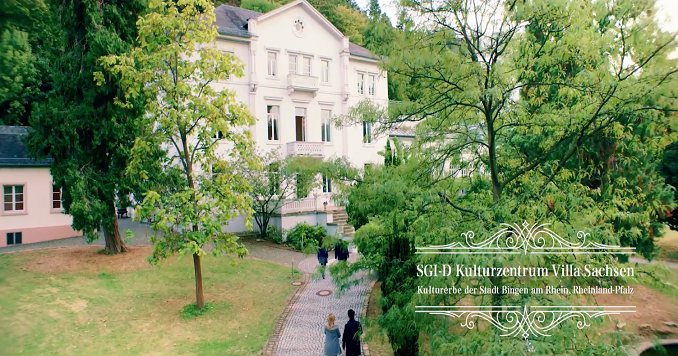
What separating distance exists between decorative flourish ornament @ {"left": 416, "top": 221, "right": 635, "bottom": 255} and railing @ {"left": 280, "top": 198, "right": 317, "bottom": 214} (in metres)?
17.5

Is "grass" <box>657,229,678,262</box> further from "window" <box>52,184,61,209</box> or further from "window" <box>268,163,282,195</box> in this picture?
"window" <box>52,184,61,209</box>

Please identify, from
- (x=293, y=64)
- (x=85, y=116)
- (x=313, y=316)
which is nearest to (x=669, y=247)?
(x=313, y=316)

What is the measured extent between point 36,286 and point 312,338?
8986mm

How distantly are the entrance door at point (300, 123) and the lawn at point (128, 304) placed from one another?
11991mm

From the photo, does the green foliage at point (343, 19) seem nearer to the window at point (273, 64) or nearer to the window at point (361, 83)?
the window at point (361, 83)

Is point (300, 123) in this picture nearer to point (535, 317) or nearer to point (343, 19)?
point (343, 19)

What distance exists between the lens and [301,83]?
84.7ft

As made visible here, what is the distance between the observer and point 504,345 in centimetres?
429

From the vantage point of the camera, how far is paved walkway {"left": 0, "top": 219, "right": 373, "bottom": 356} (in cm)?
974

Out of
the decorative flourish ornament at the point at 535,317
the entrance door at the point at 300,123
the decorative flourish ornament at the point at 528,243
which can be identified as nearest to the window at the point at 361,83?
the entrance door at the point at 300,123

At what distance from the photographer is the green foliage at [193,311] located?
11398mm

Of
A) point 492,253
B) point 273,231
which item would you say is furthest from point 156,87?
point 273,231

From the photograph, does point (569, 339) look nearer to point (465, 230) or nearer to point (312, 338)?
point (465, 230)

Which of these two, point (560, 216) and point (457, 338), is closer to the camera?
point (457, 338)
